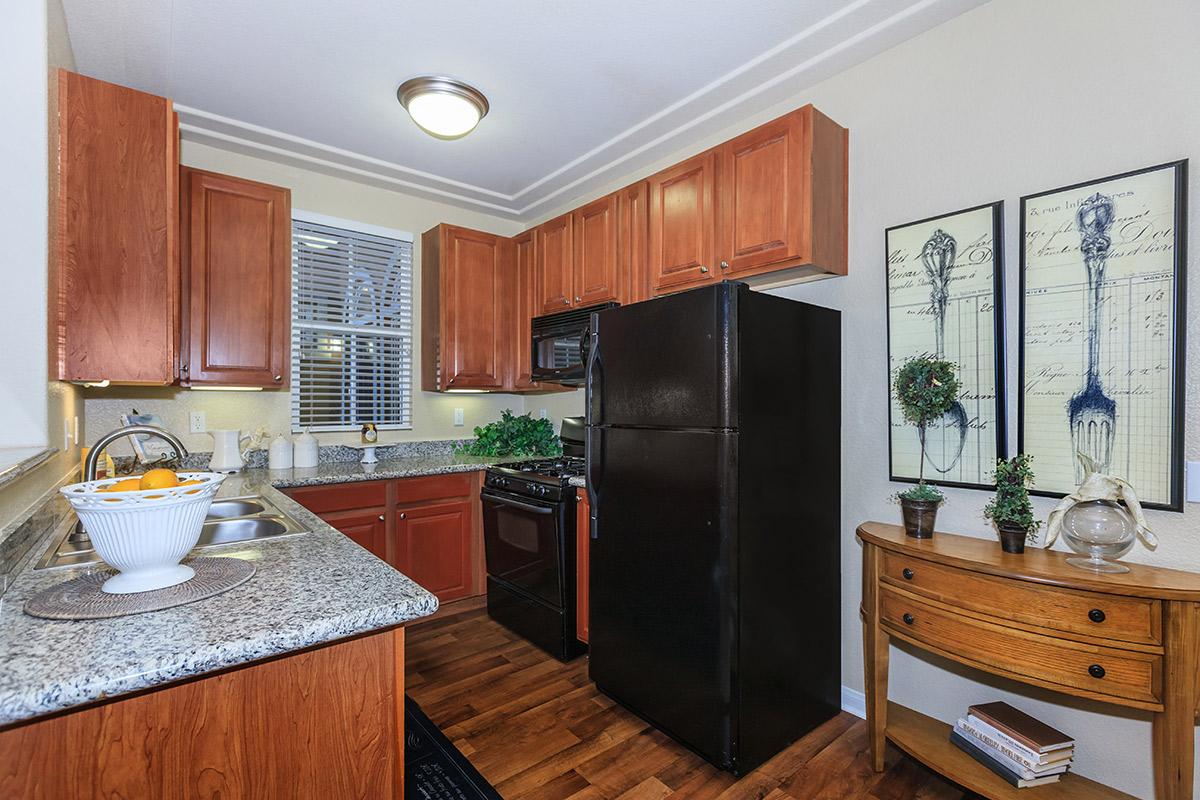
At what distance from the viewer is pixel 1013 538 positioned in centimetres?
173

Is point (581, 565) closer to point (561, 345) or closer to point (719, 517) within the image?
point (719, 517)

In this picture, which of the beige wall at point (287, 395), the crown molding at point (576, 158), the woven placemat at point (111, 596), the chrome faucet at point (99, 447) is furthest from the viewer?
the beige wall at point (287, 395)

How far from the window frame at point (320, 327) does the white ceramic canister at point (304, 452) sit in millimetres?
164

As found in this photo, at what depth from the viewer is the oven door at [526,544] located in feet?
9.20

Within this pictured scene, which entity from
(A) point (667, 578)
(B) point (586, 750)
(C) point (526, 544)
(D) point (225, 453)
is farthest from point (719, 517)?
(D) point (225, 453)

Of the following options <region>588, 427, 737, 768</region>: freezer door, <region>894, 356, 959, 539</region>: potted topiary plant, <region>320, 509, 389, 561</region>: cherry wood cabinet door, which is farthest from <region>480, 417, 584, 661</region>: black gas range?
<region>894, 356, 959, 539</region>: potted topiary plant

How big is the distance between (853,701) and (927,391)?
1.35 meters

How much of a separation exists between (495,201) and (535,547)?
2.41 meters

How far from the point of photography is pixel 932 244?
2.10m

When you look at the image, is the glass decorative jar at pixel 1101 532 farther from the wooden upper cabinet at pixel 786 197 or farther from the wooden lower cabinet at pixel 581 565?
the wooden lower cabinet at pixel 581 565

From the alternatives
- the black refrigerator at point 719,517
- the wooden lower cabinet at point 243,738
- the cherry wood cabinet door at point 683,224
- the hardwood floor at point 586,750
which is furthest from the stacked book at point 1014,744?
the cherry wood cabinet door at point 683,224

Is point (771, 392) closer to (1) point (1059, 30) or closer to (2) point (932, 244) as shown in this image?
(2) point (932, 244)

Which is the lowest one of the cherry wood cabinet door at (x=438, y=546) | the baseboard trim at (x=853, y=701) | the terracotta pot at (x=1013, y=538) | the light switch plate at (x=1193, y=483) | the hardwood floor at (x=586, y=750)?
the hardwood floor at (x=586, y=750)

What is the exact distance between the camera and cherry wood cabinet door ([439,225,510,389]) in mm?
3654
